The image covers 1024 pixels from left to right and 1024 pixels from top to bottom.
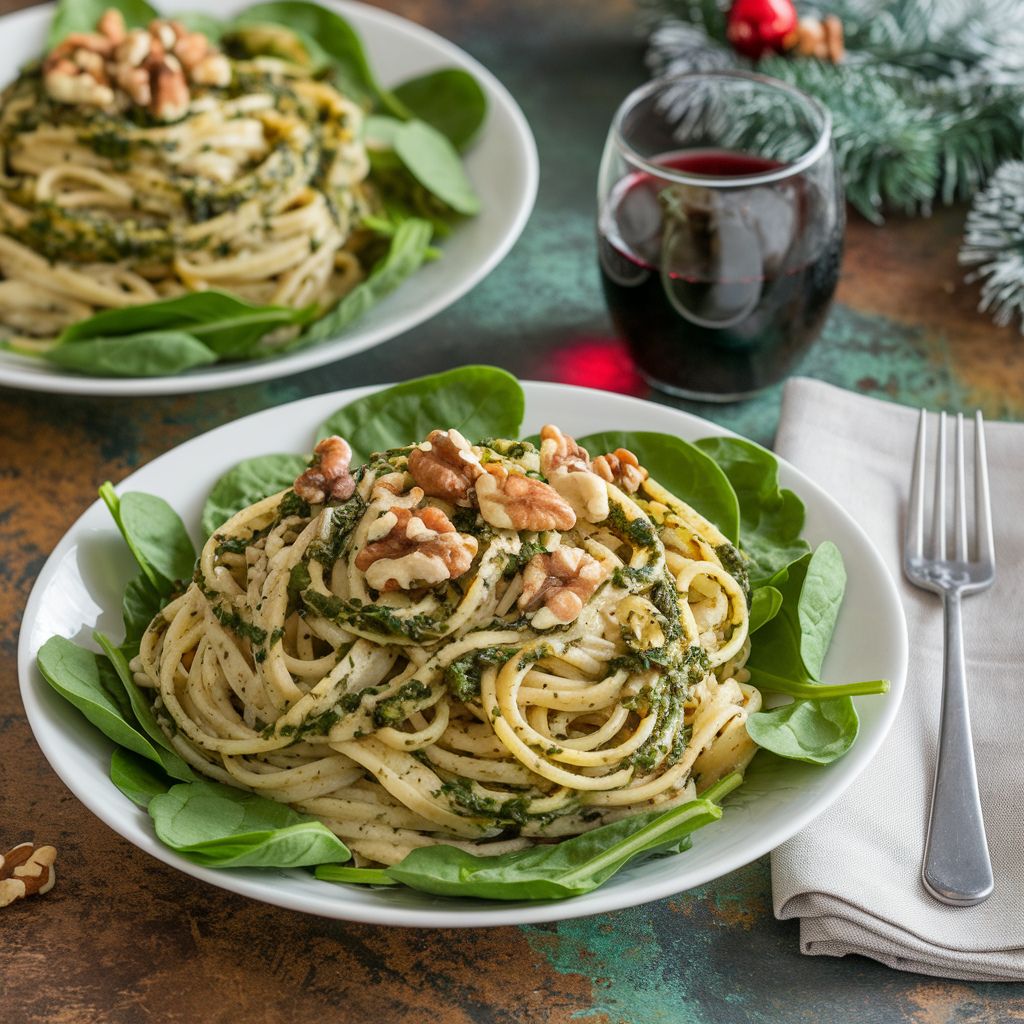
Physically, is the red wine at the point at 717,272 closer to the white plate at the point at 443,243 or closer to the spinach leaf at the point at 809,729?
the white plate at the point at 443,243

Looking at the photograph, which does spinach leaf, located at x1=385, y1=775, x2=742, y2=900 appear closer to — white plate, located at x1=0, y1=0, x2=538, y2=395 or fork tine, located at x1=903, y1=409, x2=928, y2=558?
fork tine, located at x1=903, y1=409, x2=928, y2=558

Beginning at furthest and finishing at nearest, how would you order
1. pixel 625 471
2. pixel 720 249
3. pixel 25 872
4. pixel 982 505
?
pixel 720 249 → pixel 982 505 → pixel 625 471 → pixel 25 872

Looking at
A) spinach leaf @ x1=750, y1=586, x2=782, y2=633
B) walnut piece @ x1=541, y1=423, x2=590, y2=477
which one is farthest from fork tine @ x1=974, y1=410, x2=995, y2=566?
walnut piece @ x1=541, y1=423, x2=590, y2=477

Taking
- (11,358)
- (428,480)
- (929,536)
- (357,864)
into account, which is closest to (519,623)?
(428,480)

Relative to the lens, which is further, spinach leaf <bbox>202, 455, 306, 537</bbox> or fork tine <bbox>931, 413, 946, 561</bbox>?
fork tine <bbox>931, 413, 946, 561</bbox>

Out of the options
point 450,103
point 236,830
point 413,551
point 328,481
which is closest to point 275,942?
point 236,830

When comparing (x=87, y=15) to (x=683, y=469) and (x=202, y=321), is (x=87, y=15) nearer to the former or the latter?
(x=202, y=321)

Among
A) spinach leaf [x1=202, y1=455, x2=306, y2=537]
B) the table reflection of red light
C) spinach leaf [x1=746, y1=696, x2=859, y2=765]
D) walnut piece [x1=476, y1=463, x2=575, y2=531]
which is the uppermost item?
walnut piece [x1=476, y1=463, x2=575, y2=531]
